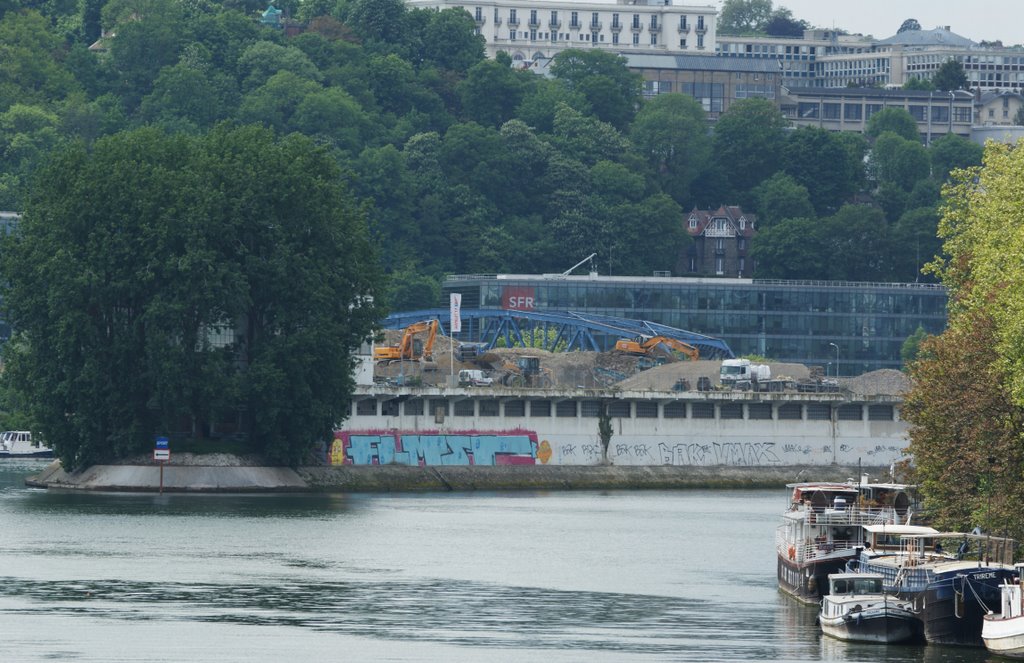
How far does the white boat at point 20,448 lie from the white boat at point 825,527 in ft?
332

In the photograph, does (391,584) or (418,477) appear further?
(418,477)

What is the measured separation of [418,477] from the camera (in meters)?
143

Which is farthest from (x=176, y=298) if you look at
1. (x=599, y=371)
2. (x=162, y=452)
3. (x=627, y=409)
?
(x=599, y=371)

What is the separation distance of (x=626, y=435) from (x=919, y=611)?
276ft

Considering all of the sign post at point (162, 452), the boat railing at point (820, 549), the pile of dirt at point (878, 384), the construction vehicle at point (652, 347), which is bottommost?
the boat railing at point (820, 549)

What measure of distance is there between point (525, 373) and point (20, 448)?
41.0 metres

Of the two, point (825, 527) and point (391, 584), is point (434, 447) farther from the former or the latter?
point (825, 527)

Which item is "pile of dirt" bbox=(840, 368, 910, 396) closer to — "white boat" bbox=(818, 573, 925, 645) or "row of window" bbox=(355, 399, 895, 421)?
"row of window" bbox=(355, 399, 895, 421)

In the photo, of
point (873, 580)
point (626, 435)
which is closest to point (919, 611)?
point (873, 580)

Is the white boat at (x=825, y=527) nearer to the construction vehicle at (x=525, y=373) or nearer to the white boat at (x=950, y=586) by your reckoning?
the white boat at (x=950, y=586)

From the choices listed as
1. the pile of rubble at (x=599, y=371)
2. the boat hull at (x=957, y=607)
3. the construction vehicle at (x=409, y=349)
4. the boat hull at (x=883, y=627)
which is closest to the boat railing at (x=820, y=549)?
the boat hull at (x=883, y=627)

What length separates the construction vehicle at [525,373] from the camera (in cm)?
15925

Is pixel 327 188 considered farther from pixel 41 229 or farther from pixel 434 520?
pixel 434 520

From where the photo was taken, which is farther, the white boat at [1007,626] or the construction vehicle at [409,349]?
the construction vehicle at [409,349]
